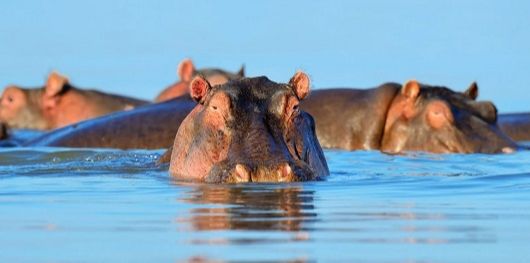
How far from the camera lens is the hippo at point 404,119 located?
14.3 m

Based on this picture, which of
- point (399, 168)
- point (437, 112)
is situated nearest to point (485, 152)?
point (437, 112)

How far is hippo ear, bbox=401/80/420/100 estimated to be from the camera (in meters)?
14.5

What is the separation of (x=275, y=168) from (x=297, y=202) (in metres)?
1.09

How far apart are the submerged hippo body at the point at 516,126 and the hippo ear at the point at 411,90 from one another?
12.6ft

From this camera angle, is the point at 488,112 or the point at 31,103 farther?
the point at 31,103

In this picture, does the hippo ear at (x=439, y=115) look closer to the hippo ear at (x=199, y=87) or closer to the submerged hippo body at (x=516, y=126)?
the submerged hippo body at (x=516, y=126)

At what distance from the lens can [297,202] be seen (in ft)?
19.4

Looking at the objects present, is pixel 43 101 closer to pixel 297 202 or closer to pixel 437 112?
pixel 437 112

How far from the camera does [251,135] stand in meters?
7.43

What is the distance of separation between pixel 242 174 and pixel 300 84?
50.1 inches

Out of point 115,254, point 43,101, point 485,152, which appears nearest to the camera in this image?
point 115,254

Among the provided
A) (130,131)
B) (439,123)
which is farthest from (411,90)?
(130,131)

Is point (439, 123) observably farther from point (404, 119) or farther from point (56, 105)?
point (56, 105)

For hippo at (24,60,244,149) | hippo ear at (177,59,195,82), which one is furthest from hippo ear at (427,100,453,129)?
hippo ear at (177,59,195,82)
